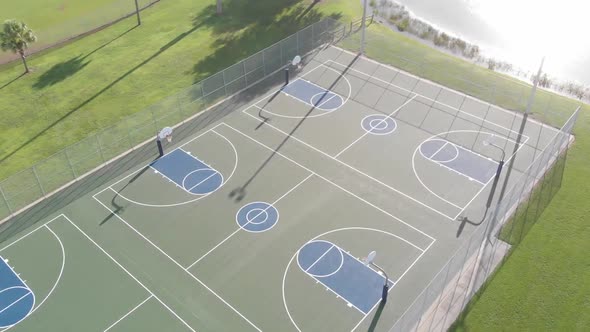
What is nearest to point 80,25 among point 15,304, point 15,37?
point 15,37

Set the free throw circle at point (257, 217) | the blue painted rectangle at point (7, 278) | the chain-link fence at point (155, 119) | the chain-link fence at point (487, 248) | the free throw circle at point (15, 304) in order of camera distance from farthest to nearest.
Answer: the chain-link fence at point (155, 119), the free throw circle at point (257, 217), the blue painted rectangle at point (7, 278), the free throw circle at point (15, 304), the chain-link fence at point (487, 248)

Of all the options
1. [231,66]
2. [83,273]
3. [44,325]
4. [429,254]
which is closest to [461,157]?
[429,254]

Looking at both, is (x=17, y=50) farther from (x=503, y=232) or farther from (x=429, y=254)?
(x=503, y=232)

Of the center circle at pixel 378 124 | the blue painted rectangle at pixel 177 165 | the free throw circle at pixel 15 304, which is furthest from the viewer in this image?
the center circle at pixel 378 124

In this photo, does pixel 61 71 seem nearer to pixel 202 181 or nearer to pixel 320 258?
pixel 202 181

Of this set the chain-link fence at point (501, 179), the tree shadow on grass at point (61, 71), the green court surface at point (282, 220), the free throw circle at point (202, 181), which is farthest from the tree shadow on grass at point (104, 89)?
the chain-link fence at point (501, 179)

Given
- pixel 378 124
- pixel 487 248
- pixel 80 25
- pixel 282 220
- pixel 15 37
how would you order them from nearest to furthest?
pixel 487 248 < pixel 282 220 < pixel 378 124 < pixel 15 37 < pixel 80 25

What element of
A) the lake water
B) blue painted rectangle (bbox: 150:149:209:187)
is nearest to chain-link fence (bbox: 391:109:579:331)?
the lake water

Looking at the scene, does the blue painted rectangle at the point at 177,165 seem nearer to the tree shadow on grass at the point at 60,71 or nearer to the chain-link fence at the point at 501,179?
the tree shadow on grass at the point at 60,71
